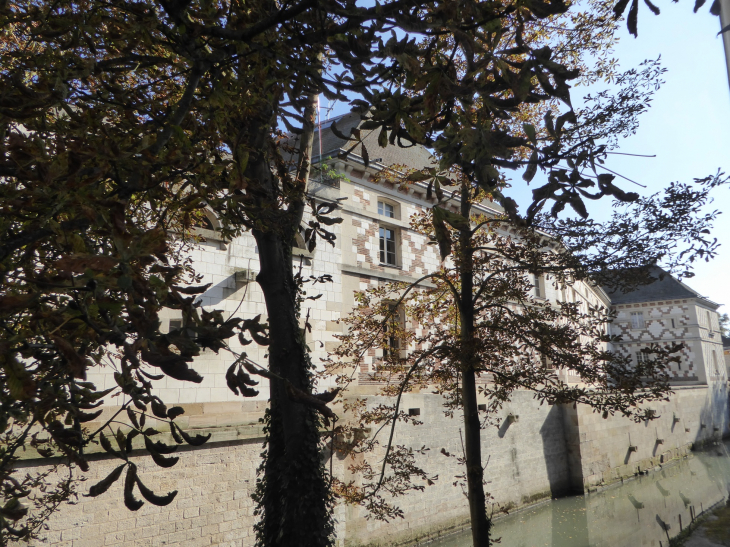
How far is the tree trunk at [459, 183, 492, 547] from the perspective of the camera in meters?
6.86

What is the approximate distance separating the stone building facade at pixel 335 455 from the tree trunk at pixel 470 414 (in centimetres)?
134

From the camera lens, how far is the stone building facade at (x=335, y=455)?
7387 millimetres

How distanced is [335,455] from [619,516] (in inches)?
377

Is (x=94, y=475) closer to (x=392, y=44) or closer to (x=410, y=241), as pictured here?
(x=392, y=44)

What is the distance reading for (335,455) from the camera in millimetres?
9492

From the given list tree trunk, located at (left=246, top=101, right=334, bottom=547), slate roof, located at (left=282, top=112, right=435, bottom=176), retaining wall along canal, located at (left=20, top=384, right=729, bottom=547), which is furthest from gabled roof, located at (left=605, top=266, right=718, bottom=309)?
tree trunk, located at (left=246, top=101, right=334, bottom=547)

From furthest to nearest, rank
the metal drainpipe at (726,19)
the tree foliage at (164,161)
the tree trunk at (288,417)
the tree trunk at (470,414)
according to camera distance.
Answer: the tree trunk at (470,414) < the tree trunk at (288,417) < the metal drainpipe at (726,19) < the tree foliage at (164,161)

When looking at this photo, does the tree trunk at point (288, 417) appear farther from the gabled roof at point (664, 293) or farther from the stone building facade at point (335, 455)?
the gabled roof at point (664, 293)

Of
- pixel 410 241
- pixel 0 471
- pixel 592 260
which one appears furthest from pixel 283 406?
pixel 410 241

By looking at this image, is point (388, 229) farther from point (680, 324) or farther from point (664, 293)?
point (664, 293)

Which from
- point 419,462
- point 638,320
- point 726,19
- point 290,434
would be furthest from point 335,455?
point 638,320

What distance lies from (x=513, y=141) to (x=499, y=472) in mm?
13300

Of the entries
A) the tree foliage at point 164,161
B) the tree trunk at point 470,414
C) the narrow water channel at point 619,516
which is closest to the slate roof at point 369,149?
the tree trunk at point 470,414

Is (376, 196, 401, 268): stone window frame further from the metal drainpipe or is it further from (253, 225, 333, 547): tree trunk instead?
the metal drainpipe
